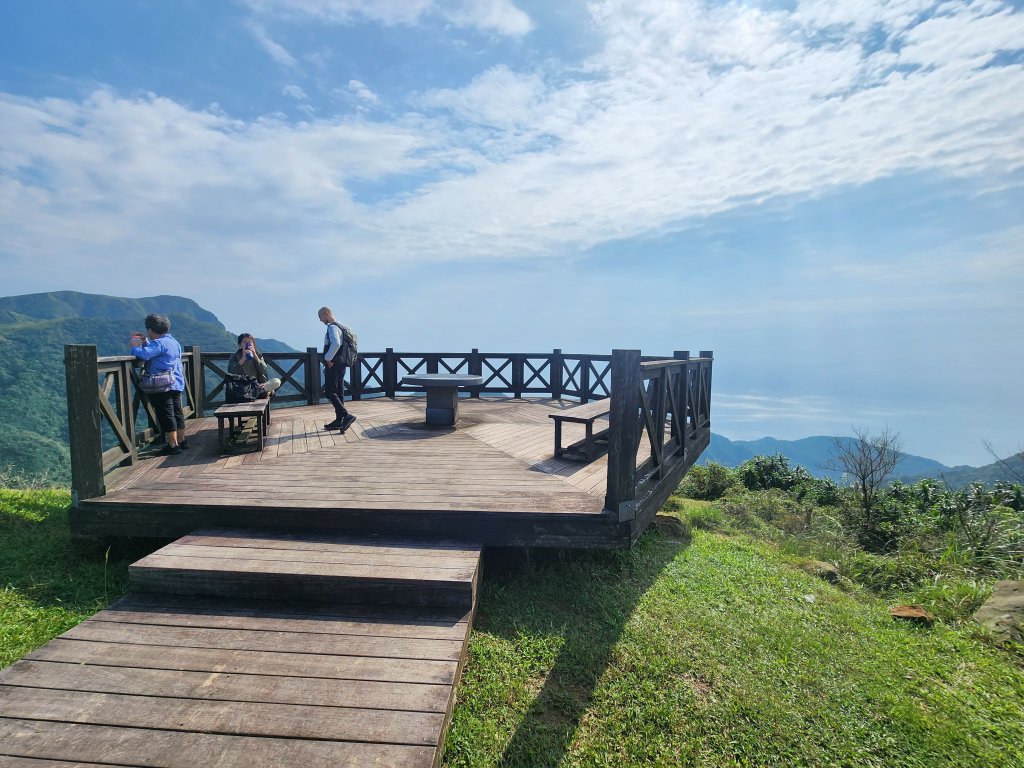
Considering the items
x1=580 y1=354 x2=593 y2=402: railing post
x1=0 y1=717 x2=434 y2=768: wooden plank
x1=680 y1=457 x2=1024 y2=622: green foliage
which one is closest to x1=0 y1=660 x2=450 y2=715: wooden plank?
x1=0 y1=717 x2=434 y2=768: wooden plank

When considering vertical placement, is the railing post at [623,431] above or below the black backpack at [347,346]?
below

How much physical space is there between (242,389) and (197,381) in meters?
1.77

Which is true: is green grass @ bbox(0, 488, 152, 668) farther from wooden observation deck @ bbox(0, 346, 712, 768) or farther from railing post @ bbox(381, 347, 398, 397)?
railing post @ bbox(381, 347, 398, 397)

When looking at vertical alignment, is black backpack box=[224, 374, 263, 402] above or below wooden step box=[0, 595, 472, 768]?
above

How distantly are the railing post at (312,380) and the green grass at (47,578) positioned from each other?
456cm

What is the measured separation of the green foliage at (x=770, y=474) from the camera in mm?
12820

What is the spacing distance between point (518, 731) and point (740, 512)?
7974 mm

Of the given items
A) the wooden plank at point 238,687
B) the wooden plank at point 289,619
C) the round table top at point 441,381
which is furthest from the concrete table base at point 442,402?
the wooden plank at point 238,687

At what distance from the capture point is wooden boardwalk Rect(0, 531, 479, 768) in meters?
2.31

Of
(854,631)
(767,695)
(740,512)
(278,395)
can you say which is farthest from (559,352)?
(767,695)

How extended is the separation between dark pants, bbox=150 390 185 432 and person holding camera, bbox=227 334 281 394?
1.10 meters

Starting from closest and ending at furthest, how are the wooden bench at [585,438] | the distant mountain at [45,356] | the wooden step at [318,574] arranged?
1. the wooden step at [318,574]
2. the wooden bench at [585,438]
3. the distant mountain at [45,356]

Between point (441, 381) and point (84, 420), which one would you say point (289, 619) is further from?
point (441, 381)

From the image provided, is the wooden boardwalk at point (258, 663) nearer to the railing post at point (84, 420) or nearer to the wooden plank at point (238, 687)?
the wooden plank at point (238, 687)
